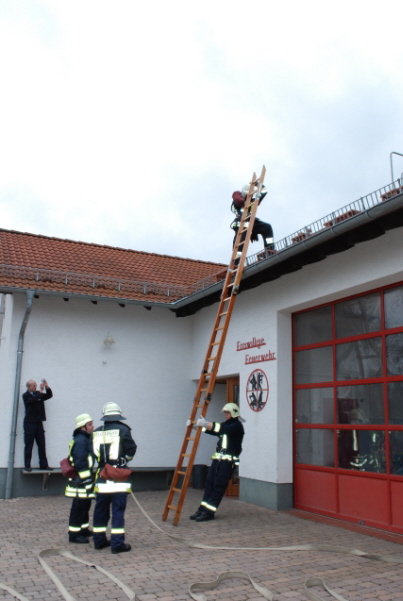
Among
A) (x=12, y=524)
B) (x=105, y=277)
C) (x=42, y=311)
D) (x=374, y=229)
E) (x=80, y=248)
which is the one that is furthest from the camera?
(x=80, y=248)

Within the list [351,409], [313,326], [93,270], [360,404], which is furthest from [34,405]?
[360,404]

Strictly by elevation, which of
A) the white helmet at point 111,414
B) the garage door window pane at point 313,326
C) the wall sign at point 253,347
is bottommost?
the white helmet at point 111,414

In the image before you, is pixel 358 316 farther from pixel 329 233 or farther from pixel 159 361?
pixel 159 361

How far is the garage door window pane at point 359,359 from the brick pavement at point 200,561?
2075mm

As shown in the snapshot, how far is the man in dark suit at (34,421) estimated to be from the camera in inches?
403

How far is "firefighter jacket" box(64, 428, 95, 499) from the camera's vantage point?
666 centimetres

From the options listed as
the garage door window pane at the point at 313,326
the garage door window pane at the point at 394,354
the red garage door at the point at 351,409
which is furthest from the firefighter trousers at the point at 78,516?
the garage door window pane at the point at 313,326

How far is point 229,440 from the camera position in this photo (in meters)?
8.30

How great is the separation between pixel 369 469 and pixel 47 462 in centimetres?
583

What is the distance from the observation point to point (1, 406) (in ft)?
33.9

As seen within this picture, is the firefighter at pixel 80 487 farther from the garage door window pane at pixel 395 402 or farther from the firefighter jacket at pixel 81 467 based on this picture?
the garage door window pane at pixel 395 402

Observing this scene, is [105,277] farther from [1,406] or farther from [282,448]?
[282,448]

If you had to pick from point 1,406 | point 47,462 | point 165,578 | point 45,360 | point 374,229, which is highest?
point 374,229

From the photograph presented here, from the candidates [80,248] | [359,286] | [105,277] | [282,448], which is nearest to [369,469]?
[282,448]
